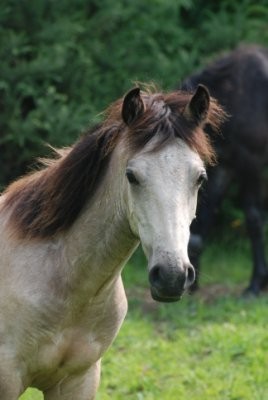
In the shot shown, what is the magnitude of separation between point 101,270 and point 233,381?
1.94 meters

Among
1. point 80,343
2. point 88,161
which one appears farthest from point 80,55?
point 80,343

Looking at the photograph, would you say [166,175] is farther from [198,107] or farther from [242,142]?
[242,142]

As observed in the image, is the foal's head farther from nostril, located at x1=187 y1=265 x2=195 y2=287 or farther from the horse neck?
the horse neck

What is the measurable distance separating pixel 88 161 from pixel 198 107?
0.50 meters

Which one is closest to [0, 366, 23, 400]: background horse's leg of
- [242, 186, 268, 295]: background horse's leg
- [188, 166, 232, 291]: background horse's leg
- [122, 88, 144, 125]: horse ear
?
[122, 88, 144, 125]: horse ear

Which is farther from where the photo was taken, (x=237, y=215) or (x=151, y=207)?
(x=237, y=215)

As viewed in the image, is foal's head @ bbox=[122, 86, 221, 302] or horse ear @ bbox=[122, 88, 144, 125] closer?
foal's head @ bbox=[122, 86, 221, 302]

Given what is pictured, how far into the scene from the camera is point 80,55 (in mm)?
9180

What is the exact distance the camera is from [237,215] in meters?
10.0

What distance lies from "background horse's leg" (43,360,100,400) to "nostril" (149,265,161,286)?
0.96 meters

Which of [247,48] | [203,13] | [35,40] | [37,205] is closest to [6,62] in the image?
[35,40]

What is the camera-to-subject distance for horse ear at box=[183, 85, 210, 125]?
3.40 m

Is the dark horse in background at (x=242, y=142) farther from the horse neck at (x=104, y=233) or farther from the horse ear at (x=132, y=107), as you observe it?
the horse ear at (x=132, y=107)

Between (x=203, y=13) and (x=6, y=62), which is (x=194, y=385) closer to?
(x=6, y=62)
